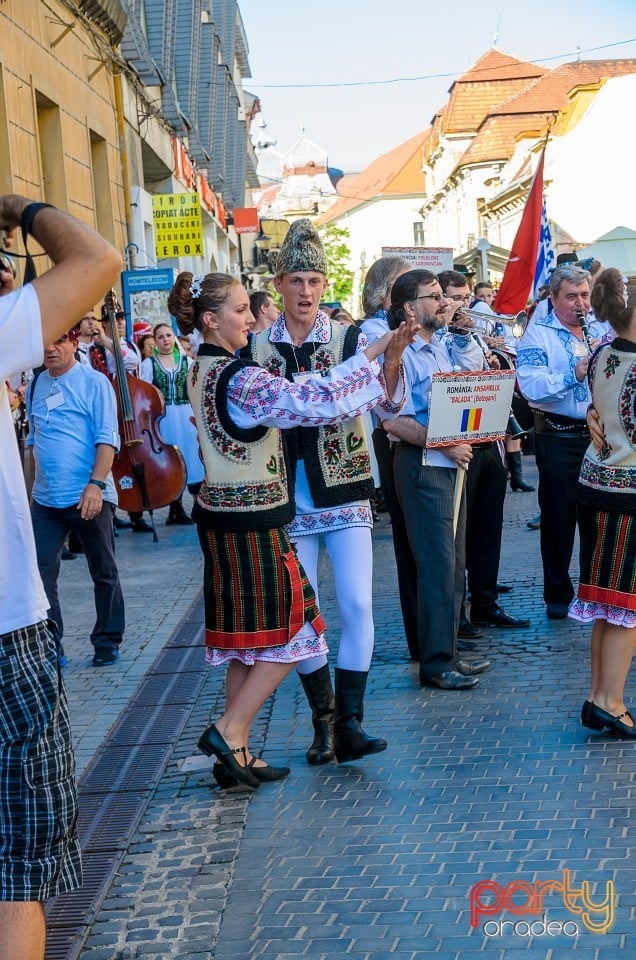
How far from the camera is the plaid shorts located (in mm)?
3072

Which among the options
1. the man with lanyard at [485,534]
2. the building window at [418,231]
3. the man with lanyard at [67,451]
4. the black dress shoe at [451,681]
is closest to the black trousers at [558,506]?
the man with lanyard at [485,534]

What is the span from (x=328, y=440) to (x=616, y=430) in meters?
1.18

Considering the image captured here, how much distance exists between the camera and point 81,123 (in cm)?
1891

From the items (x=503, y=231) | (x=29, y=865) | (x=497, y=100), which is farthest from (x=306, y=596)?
(x=497, y=100)

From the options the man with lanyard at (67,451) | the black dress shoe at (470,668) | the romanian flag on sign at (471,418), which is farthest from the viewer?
the man with lanyard at (67,451)

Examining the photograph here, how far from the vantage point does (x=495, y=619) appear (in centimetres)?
793

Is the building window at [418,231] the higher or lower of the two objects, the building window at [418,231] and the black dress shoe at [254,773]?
the lower

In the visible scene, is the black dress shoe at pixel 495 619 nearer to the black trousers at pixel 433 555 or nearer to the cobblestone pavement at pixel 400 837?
the cobblestone pavement at pixel 400 837

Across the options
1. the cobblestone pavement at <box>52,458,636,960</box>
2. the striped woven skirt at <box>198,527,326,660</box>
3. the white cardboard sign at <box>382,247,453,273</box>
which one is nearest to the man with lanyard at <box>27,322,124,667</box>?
the cobblestone pavement at <box>52,458,636,960</box>

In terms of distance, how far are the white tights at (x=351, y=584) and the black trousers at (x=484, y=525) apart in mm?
2574

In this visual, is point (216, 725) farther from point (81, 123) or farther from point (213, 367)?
point (81, 123)

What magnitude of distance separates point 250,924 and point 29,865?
108 cm

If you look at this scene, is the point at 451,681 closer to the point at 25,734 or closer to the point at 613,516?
the point at 613,516

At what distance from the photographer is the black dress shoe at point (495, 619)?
7.88 meters
